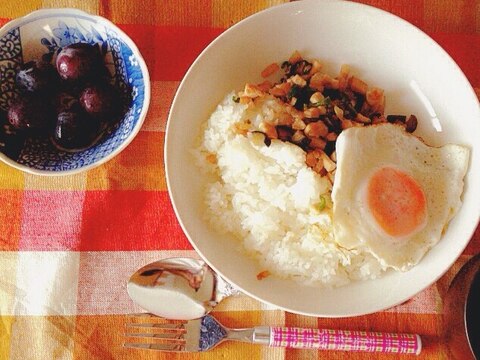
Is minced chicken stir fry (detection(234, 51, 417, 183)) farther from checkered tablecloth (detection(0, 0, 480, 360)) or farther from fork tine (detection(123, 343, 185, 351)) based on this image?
fork tine (detection(123, 343, 185, 351))

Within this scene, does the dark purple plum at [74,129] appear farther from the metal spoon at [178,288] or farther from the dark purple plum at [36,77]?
the metal spoon at [178,288]

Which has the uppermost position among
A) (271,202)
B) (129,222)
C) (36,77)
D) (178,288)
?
(36,77)

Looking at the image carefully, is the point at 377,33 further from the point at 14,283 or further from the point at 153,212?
the point at 14,283

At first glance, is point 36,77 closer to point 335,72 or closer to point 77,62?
point 77,62

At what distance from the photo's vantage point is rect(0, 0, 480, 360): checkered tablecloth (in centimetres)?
171

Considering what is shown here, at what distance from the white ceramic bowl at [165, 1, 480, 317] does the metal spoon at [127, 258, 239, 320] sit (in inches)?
4.6

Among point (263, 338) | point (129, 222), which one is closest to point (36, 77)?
point (129, 222)

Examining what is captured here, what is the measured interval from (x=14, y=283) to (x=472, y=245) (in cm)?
135

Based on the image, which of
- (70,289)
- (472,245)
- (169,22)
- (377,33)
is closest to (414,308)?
(472,245)

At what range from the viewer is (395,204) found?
1605 mm

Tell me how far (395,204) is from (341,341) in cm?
42

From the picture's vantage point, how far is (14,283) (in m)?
1.73

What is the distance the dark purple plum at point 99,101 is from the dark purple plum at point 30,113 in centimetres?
10

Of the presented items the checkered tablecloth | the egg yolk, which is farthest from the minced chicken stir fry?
the checkered tablecloth
